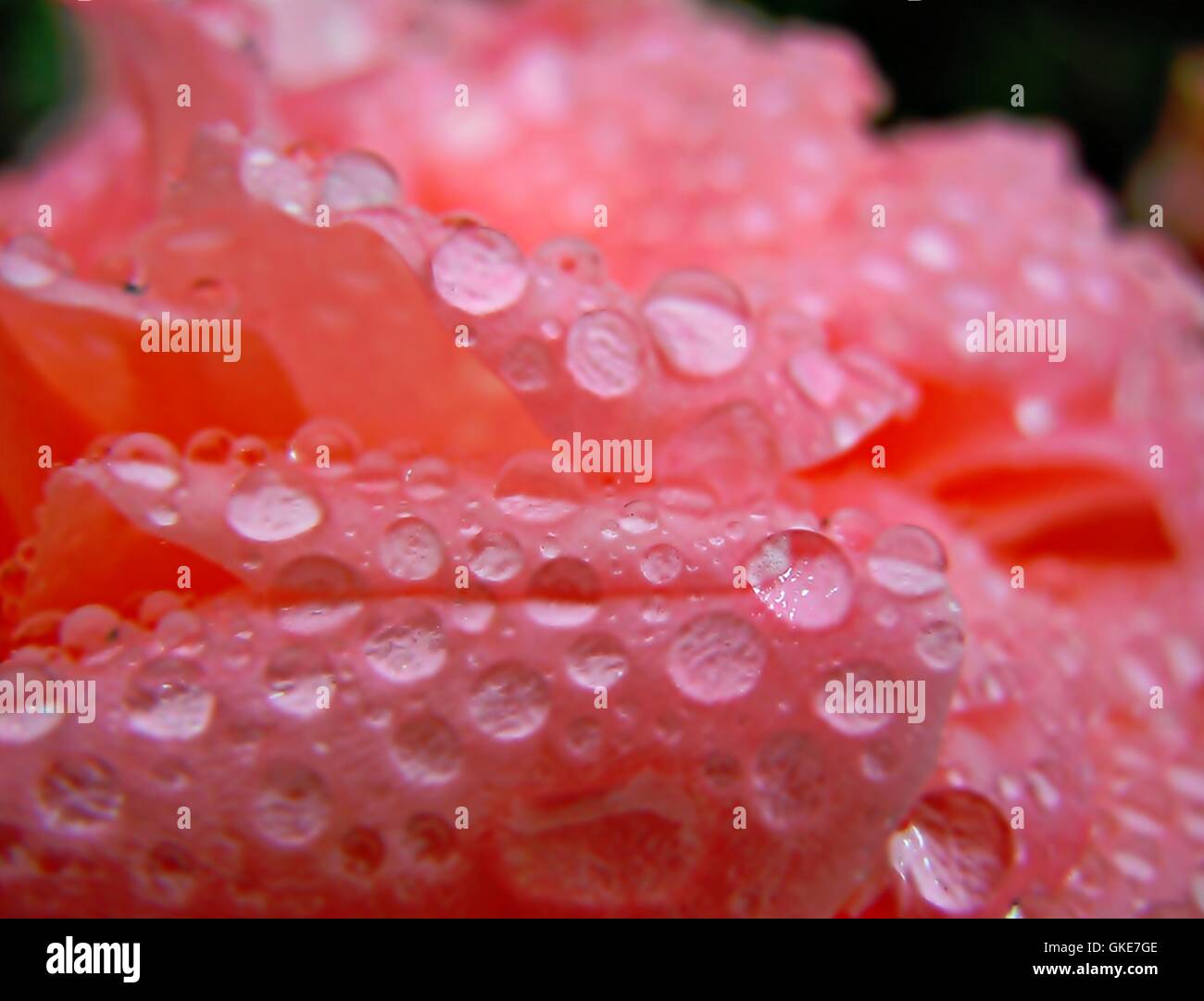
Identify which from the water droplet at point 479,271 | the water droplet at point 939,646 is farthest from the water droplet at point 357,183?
the water droplet at point 939,646

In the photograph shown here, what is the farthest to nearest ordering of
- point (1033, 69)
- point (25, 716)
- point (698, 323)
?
1. point (1033, 69)
2. point (698, 323)
3. point (25, 716)

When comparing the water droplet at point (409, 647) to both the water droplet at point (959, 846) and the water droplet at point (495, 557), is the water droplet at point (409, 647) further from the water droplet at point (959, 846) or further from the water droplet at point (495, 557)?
the water droplet at point (959, 846)

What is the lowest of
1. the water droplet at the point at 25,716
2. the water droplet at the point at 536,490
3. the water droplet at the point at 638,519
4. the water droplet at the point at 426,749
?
the water droplet at the point at 426,749

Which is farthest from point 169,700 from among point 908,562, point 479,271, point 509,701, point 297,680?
point 908,562

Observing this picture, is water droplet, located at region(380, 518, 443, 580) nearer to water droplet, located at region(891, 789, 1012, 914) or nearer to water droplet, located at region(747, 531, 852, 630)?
water droplet, located at region(747, 531, 852, 630)

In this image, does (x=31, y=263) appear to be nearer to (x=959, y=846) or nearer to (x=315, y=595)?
(x=315, y=595)
